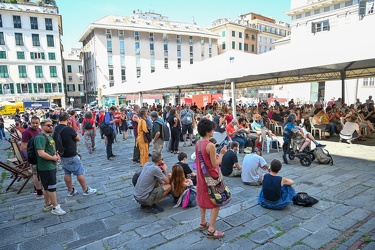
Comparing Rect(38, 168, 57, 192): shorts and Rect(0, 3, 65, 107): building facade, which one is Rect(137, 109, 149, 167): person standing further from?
Rect(0, 3, 65, 107): building facade

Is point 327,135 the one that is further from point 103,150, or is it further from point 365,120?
point 103,150

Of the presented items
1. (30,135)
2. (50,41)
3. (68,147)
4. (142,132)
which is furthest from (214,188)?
(50,41)

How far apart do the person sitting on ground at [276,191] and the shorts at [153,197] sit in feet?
5.30

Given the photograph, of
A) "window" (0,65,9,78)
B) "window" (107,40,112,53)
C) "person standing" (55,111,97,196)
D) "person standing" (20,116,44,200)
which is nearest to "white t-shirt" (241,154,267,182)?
"person standing" (55,111,97,196)

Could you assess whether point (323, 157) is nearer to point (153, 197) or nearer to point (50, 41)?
point (153, 197)

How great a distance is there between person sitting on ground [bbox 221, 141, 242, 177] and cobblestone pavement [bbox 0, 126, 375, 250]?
0.74 ft

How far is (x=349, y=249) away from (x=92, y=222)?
3.29 meters

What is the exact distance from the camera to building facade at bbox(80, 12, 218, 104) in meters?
37.5

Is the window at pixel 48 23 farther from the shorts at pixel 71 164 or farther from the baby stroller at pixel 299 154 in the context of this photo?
the baby stroller at pixel 299 154

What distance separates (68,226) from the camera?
3.35 meters

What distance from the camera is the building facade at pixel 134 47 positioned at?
3750cm

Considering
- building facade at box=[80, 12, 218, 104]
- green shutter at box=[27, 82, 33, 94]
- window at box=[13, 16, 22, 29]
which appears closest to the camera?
window at box=[13, 16, 22, 29]

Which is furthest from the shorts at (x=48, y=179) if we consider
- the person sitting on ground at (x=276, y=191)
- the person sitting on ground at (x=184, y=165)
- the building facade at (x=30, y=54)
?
the building facade at (x=30, y=54)

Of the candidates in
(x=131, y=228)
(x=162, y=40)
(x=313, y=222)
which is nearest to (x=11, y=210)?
(x=131, y=228)
